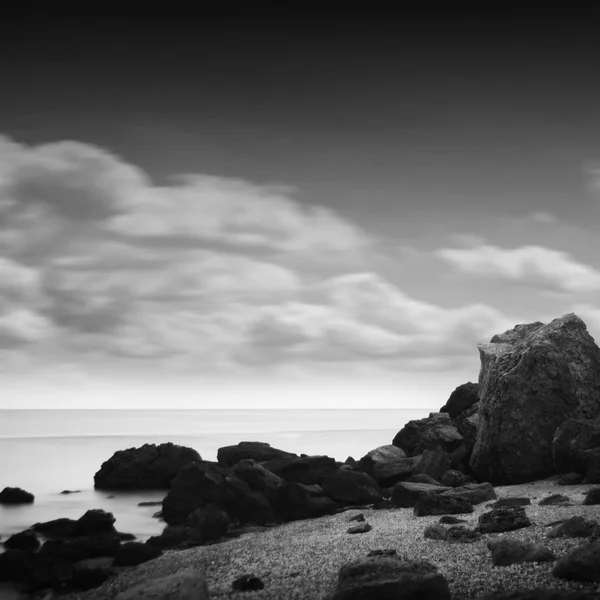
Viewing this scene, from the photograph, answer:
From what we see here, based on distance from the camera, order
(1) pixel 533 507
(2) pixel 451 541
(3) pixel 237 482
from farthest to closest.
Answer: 1. (3) pixel 237 482
2. (1) pixel 533 507
3. (2) pixel 451 541

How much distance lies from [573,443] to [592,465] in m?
1.99

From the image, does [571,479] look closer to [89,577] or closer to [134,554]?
[134,554]

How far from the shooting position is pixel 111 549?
24.9 meters

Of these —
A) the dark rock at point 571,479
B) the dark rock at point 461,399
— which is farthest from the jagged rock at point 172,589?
the dark rock at point 461,399

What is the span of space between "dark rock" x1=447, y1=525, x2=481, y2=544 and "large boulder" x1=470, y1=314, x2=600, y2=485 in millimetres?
15943

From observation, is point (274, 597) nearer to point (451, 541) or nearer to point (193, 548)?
point (451, 541)

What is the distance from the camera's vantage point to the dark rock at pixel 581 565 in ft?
43.7

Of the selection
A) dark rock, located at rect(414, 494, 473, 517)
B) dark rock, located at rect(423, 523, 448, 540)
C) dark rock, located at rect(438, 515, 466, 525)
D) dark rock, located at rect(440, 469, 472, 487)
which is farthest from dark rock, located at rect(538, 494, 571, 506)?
dark rock, located at rect(440, 469, 472, 487)

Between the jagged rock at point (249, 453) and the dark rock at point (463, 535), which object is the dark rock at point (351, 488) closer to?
the jagged rock at point (249, 453)

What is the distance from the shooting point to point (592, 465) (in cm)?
2920

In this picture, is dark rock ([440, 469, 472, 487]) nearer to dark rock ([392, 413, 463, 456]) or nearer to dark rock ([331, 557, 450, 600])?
dark rock ([392, 413, 463, 456])

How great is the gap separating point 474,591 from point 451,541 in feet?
18.3

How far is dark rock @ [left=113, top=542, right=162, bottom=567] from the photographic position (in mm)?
22859

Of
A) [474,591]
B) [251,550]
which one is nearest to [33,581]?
[251,550]
